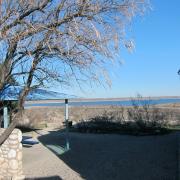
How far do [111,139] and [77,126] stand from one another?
568cm

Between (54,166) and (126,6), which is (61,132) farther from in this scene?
(126,6)

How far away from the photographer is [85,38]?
8672mm

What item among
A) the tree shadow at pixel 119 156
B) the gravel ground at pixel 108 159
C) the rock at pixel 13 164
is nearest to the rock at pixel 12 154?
the rock at pixel 13 164

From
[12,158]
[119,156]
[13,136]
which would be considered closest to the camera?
[13,136]

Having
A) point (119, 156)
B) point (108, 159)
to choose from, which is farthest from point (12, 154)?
point (119, 156)

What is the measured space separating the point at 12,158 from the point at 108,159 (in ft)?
11.7

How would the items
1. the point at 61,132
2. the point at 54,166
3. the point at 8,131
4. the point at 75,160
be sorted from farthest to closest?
1. the point at 61,132
2. the point at 75,160
3. the point at 54,166
4. the point at 8,131

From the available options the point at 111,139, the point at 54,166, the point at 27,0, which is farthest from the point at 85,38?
the point at 111,139

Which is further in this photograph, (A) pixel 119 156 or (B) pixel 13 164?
(A) pixel 119 156

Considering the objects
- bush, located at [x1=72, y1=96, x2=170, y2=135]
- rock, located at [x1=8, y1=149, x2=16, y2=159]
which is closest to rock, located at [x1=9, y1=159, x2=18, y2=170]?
rock, located at [x1=8, y1=149, x2=16, y2=159]

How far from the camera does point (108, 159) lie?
14.7 m

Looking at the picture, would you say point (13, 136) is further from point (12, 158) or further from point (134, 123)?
point (134, 123)

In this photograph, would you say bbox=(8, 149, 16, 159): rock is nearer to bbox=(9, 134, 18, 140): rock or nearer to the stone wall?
the stone wall

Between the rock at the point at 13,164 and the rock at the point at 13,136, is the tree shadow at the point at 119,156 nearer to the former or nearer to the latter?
the rock at the point at 13,164
